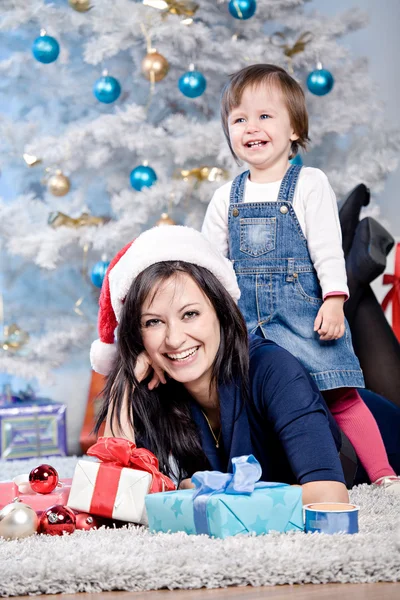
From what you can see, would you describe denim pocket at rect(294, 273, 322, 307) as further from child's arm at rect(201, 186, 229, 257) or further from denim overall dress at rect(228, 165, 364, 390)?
child's arm at rect(201, 186, 229, 257)

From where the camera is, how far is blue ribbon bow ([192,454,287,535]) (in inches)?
51.1

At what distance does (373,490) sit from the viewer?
1.90m

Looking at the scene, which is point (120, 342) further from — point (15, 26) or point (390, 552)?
point (15, 26)

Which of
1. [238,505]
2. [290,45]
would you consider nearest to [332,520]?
[238,505]

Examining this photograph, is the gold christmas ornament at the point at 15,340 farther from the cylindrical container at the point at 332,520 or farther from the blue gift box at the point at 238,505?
the cylindrical container at the point at 332,520

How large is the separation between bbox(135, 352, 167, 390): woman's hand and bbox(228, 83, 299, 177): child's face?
71 cm

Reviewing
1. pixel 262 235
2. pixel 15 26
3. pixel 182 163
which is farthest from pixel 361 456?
pixel 15 26

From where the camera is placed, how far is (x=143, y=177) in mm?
3736

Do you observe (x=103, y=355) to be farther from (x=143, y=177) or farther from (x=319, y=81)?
(x=319, y=81)

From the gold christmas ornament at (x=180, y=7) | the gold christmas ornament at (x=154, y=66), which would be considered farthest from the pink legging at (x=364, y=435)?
the gold christmas ornament at (x=180, y=7)

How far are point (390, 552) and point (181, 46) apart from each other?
10.6ft

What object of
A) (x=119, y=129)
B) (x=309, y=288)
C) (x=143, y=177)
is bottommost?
(x=309, y=288)

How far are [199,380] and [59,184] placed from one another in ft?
7.83

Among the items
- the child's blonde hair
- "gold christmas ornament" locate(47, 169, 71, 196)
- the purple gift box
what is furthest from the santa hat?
"gold christmas ornament" locate(47, 169, 71, 196)
